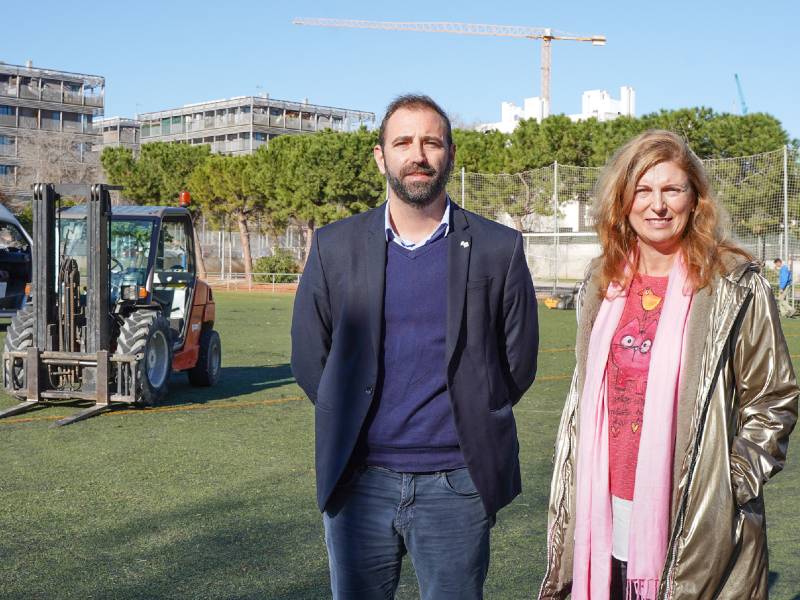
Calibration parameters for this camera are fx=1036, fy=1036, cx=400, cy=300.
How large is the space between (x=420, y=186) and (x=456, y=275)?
0.27 metres

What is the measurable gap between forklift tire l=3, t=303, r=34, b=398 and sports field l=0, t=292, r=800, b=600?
48 centimetres

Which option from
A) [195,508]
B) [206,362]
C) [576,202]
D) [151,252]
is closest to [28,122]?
[576,202]

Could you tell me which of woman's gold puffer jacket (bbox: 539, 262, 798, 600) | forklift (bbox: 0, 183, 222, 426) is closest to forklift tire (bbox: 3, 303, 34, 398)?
forklift (bbox: 0, 183, 222, 426)

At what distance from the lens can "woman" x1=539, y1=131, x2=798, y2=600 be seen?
2.66 meters

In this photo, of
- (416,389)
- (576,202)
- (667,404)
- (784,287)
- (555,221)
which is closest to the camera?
(667,404)

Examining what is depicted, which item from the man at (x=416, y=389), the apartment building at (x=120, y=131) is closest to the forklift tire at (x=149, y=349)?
the man at (x=416, y=389)

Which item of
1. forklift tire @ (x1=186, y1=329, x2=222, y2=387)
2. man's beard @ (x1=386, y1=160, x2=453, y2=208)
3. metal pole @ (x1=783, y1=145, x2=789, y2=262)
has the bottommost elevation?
forklift tire @ (x1=186, y1=329, x2=222, y2=387)

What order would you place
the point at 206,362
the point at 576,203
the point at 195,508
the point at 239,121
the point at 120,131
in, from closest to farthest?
A: the point at 195,508 → the point at 206,362 → the point at 576,203 → the point at 239,121 → the point at 120,131

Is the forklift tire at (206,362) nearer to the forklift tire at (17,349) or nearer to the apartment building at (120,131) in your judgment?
the forklift tire at (17,349)

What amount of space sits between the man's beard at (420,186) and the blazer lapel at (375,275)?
12 centimetres

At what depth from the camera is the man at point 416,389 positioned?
9.40 ft

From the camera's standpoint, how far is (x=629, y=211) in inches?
118

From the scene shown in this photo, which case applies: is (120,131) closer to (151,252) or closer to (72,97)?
(72,97)

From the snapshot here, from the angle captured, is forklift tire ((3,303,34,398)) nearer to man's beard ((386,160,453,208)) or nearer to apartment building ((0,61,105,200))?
man's beard ((386,160,453,208))
